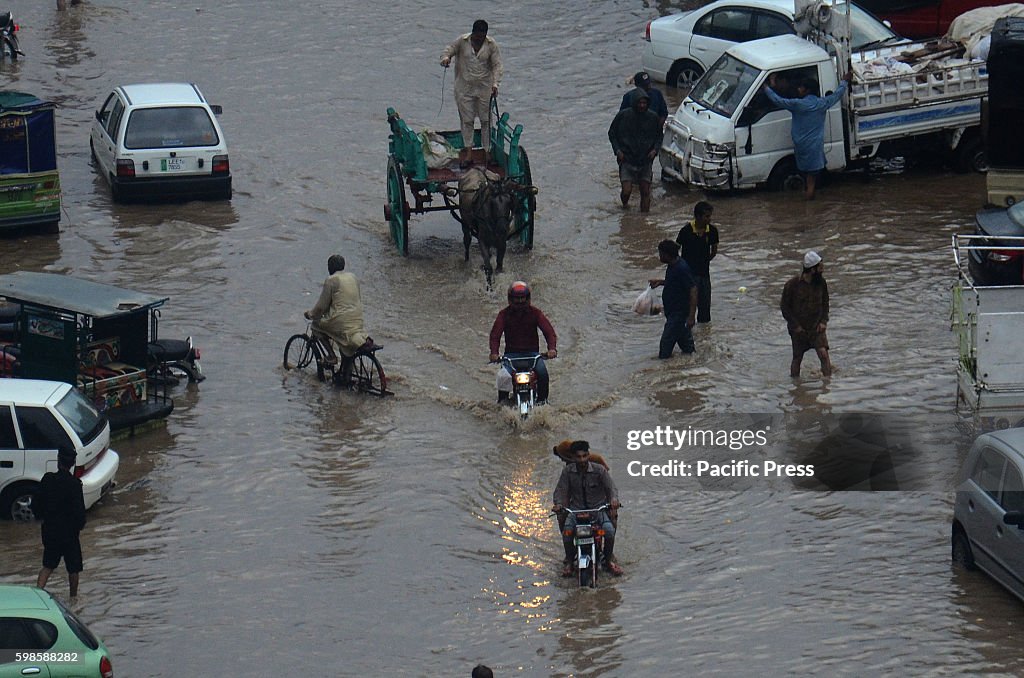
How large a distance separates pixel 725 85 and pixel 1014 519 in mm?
11484

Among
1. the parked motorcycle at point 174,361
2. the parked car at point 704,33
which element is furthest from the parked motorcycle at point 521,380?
the parked car at point 704,33

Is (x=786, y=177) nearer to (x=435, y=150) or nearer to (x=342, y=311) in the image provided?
(x=435, y=150)

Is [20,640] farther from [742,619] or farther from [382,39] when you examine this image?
[382,39]

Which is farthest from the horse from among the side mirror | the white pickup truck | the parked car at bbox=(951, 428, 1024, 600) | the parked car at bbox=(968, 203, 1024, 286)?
the side mirror

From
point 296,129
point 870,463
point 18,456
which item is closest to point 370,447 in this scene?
point 18,456

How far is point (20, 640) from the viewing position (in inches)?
371

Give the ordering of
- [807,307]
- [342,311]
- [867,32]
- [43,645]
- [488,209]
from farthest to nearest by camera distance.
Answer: [867,32]
[488,209]
[342,311]
[807,307]
[43,645]

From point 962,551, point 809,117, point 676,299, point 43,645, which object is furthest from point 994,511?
point 809,117

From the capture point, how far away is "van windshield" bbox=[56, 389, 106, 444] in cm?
1307

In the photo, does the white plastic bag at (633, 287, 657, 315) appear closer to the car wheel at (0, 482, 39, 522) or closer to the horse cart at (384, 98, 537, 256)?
the horse cart at (384, 98, 537, 256)

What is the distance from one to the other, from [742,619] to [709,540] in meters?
1.43

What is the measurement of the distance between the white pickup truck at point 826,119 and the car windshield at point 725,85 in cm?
2

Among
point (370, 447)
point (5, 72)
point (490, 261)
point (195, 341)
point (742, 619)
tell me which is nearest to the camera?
point (742, 619)

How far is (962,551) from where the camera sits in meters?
11.4
